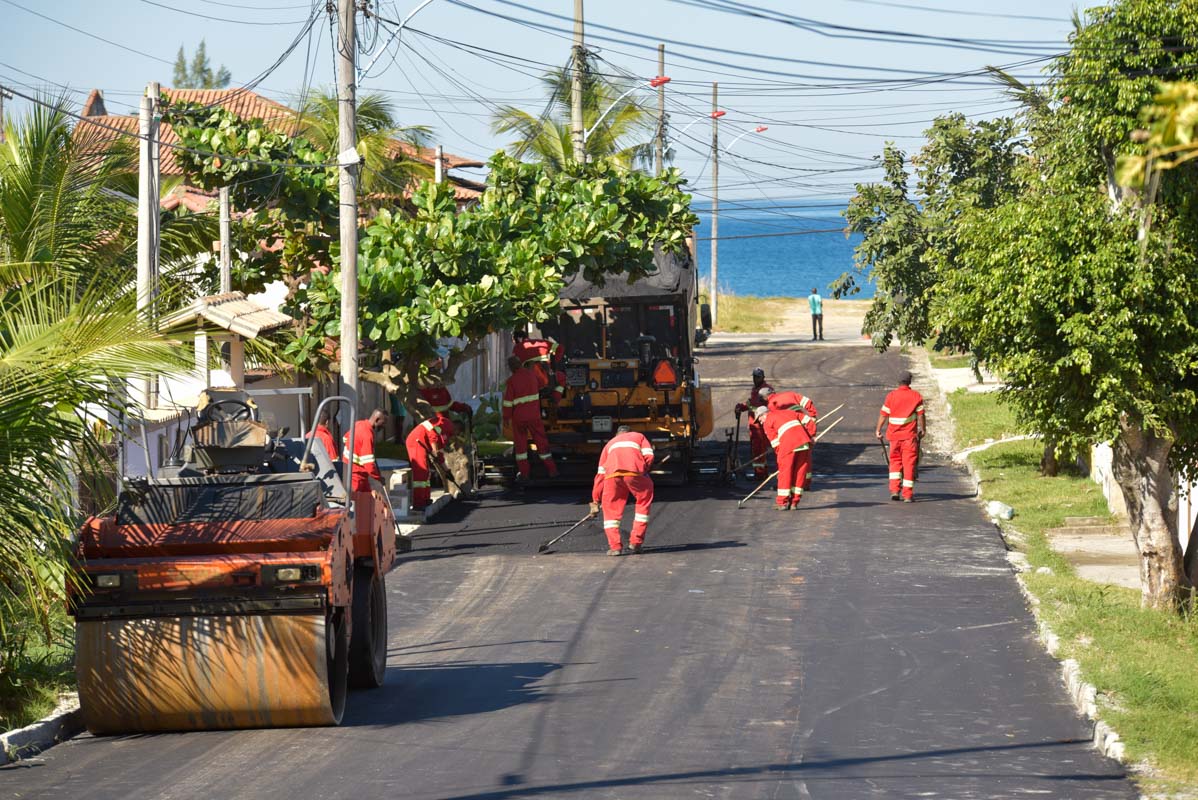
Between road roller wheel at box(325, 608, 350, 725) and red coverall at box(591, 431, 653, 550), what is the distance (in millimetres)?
6744

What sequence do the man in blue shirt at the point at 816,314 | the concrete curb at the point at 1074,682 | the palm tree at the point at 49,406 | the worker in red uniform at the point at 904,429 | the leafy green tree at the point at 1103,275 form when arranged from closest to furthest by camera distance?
the palm tree at the point at 49,406, the concrete curb at the point at 1074,682, the leafy green tree at the point at 1103,275, the worker in red uniform at the point at 904,429, the man in blue shirt at the point at 816,314

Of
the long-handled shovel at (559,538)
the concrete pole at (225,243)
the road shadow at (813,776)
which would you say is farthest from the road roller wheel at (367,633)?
the concrete pole at (225,243)

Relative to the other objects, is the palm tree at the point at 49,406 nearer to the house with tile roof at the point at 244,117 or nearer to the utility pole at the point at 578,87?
the house with tile roof at the point at 244,117

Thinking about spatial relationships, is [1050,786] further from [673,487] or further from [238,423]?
[673,487]

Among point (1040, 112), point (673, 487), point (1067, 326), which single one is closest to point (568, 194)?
point (673, 487)

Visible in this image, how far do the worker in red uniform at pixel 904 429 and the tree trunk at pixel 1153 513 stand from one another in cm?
638

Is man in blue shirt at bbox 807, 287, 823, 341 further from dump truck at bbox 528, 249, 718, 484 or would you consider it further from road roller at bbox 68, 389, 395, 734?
road roller at bbox 68, 389, 395, 734

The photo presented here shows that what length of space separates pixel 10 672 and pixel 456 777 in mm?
3478

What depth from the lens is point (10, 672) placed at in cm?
987

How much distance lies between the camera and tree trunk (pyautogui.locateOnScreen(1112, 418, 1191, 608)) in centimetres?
1275

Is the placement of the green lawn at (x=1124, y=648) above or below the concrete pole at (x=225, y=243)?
below

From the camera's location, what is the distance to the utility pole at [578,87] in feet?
87.2

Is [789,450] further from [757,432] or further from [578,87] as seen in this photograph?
[578,87]

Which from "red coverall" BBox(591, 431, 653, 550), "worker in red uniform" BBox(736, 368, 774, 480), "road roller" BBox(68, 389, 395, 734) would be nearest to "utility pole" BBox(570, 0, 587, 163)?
"worker in red uniform" BBox(736, 368, 774, 480)
